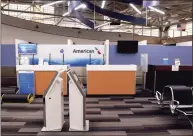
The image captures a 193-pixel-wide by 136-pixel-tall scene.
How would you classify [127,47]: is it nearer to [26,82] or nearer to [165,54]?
[165,54]

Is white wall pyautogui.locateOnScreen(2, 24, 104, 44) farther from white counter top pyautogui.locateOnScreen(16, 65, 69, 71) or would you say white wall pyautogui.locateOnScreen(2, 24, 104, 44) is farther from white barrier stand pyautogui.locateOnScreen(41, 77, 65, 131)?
white barrier stand pyautogui.locateOnScreen(41, 77, 65, 131)

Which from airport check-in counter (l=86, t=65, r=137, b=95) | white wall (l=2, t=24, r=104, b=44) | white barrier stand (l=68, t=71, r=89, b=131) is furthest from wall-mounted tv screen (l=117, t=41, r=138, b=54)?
white wall (l=2, t=24, r=104, b=44)

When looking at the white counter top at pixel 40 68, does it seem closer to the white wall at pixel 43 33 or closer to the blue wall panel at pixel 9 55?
the blue wall panel at pixel 9 55

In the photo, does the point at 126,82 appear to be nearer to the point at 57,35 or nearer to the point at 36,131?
the point at 36,131

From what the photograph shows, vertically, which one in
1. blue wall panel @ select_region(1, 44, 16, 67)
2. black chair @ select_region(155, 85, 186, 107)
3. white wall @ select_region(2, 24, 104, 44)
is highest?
white wall @ select_region(2, 24, 104, 44)

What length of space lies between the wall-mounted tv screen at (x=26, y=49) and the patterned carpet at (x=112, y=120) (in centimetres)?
199

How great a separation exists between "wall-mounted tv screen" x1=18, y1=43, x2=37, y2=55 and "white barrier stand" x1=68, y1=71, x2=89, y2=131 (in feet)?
12.8

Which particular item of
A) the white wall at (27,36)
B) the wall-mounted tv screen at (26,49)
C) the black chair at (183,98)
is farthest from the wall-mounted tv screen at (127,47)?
the white wall at (27,36)

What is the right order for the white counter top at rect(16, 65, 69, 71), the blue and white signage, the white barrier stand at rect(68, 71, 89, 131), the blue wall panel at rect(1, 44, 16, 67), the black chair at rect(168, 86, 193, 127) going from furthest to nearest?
1. the blue wall panel at rect(1, 44, 16, 67)
2. the blue and white signage
3. the white counter top at rect(16, 65, 69, 71)
4. the black chair at rect(168, 86, 193, 127)
5. the white barrier stand at rect(68, 71, 89, 131)

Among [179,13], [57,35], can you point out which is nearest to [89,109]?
[57,35]

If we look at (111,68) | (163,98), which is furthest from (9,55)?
(163,98)

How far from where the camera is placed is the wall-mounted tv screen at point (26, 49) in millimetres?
6809

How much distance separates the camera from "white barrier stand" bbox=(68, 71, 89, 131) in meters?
3.37

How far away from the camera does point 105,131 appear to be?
136 inches
